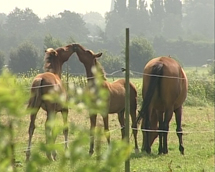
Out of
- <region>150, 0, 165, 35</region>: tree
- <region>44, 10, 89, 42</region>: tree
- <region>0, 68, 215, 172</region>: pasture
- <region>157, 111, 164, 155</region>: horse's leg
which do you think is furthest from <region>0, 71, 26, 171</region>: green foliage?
<region>150, 0, 165, 35</region>: tree

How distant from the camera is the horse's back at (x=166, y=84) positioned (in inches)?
427

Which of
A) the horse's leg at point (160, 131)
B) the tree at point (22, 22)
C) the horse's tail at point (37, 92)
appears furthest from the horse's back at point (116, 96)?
the tree at point (22, 22)

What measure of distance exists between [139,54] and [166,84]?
1531 inches

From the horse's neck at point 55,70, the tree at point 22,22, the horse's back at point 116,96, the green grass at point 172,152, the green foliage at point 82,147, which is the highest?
the tree at point 22,22

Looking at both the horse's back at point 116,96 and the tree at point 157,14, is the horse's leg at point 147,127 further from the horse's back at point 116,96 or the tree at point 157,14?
the tree at point 157,14

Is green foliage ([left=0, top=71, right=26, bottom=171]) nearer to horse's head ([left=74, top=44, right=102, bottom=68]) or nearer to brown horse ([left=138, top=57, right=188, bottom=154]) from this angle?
brown horse ([left=138, top=57, right=188, bottom=154])

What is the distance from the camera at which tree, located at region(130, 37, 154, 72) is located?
48513 mm

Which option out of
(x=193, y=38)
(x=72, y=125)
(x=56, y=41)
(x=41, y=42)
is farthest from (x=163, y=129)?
(x=193, y=38)

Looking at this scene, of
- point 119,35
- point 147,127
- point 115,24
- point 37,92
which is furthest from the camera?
point 115,24

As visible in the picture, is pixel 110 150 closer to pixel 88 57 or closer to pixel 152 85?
pixel 152 85

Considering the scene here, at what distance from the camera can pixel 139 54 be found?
49.7m

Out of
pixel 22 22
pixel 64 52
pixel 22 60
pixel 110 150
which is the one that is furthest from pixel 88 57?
pixel 22 22

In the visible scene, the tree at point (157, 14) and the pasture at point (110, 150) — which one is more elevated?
the tree at point (157, 14)

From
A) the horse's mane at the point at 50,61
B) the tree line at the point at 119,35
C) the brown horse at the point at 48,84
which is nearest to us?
the brown horse at the point at 48,84
